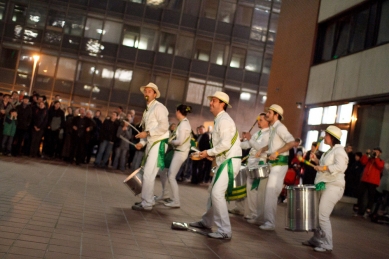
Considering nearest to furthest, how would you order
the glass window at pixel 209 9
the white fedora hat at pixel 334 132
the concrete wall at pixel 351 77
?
the white fedora hat at pixel 334 132 → the concrete wall at pixel 351 77 → the glass window at pixel 209 9

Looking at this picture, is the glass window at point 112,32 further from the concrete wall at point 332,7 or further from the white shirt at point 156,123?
the white shirt at point 156,123

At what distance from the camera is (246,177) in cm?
1164

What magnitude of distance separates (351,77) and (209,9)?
22864mm

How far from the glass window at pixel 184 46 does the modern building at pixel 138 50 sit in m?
0.07

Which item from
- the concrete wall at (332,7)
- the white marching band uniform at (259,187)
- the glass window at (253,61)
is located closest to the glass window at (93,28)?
the glass window at (253,61)

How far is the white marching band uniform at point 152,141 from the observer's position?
1035cm

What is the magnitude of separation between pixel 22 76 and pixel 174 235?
33.1 meters

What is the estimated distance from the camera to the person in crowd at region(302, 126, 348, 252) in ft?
29.8

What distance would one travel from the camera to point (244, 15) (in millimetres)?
41625

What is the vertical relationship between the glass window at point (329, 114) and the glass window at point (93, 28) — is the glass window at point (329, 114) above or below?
below

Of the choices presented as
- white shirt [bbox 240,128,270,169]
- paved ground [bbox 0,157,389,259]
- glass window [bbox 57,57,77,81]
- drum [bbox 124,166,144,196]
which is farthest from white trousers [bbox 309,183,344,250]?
glass window [bbox 57,57,77,81]

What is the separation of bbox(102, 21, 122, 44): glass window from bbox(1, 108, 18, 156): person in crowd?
21830 mm

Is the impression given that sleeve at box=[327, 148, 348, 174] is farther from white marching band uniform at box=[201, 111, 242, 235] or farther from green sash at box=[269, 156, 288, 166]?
green sash at box=[269, 156, 288, 166]

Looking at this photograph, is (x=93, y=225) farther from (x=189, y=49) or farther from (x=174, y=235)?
(x=189, y=49)
